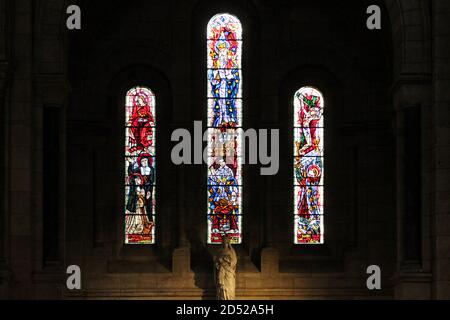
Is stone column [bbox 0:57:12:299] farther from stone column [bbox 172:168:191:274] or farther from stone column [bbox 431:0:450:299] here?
stone column [bbox 431:0:450:299]

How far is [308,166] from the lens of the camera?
32.5 meters

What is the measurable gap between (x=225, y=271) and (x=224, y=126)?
3.64 m

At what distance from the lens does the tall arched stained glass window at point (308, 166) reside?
32.3 metres

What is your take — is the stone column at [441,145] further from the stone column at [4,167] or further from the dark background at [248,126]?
the stone column at [4,167]

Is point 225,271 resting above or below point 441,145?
below

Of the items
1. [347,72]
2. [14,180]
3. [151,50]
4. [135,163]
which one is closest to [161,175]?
[135,163]

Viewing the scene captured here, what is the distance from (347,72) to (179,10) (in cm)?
404

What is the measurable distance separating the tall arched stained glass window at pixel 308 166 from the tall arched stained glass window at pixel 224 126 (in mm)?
1304

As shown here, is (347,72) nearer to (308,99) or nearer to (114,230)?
(308,99)

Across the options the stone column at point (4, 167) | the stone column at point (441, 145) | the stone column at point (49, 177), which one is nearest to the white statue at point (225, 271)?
the stone column at point (49, 177)

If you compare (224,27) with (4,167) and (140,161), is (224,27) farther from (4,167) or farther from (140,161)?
(4,167)

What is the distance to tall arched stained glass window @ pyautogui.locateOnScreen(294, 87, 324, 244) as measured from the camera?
32.3m

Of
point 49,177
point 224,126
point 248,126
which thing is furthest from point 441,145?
point 224,126

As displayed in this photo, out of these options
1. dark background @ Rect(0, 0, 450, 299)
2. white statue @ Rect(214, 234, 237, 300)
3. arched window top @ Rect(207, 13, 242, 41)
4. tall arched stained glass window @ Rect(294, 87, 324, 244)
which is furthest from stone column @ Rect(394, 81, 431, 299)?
arched window top @ Rect(207, 13, 242, 41)
